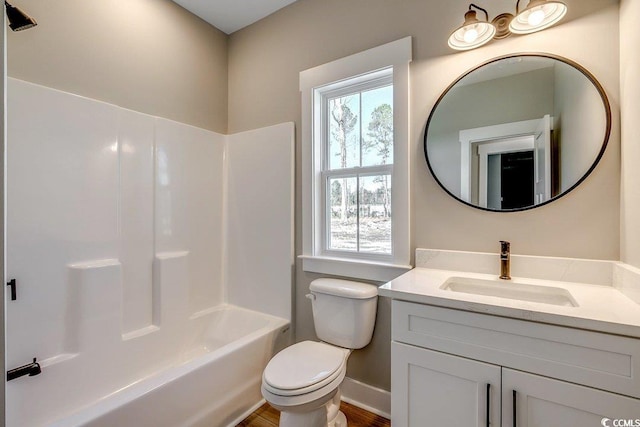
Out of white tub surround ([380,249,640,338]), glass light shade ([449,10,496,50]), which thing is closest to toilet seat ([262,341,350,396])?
white tub surround ([380,249,640,338])

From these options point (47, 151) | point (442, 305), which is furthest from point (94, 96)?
point (442, 305)

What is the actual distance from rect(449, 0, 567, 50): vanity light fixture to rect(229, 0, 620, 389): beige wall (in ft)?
0.20

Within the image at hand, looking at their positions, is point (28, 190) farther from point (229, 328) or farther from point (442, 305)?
point (442, 305)

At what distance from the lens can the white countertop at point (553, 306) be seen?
860mm

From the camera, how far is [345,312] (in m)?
1.68

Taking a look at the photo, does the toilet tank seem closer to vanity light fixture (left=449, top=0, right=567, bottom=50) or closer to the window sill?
the window sill

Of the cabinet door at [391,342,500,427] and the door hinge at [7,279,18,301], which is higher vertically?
the door hinge at [7,279,18,301]

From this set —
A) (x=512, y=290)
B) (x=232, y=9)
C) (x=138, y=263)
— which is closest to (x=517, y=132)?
(x=512, y=290)

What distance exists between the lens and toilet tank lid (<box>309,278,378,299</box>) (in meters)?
1.64

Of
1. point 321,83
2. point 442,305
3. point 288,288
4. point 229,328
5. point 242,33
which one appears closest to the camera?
point 442,305

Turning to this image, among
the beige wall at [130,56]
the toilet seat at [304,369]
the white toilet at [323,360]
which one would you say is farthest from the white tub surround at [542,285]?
the beige wall at [130,56]

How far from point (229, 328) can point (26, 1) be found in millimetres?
2282

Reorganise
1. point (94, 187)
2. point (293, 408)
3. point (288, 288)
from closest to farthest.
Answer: point (293, 408) → point (94, 187) → point (288, 288)

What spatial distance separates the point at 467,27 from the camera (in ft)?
4.56
